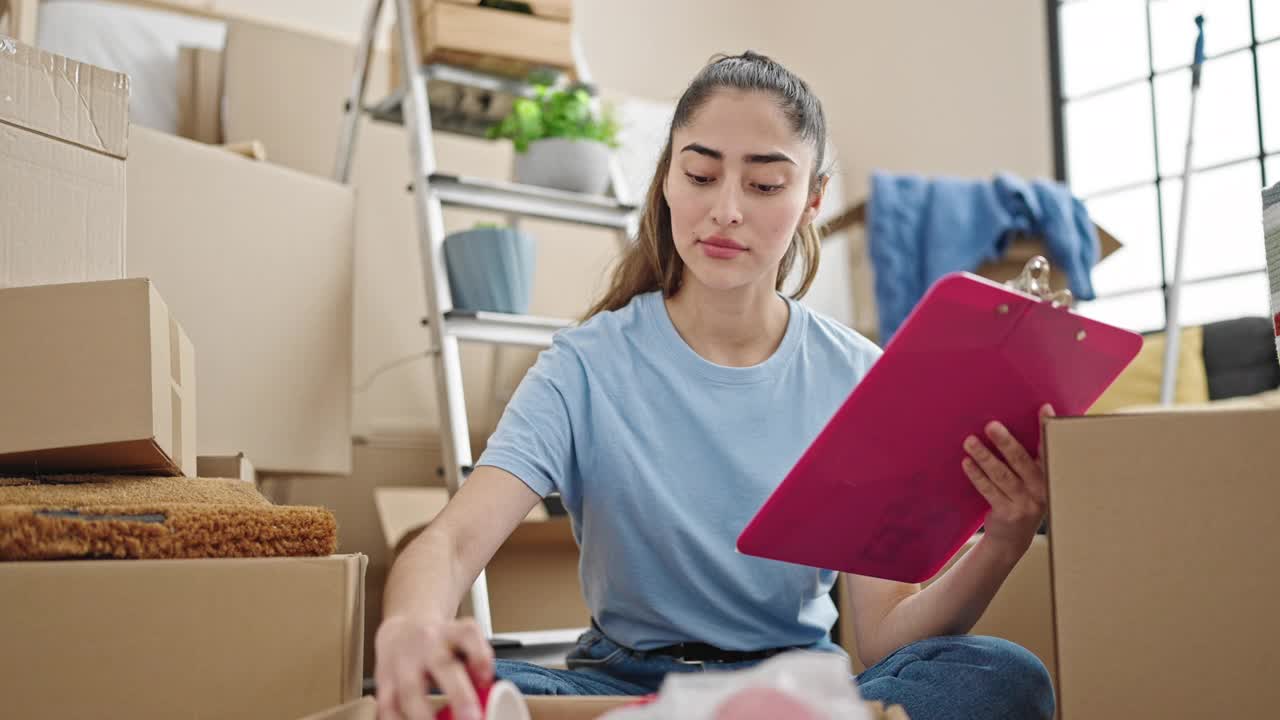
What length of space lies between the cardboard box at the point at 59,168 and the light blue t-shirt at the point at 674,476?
1.46ft

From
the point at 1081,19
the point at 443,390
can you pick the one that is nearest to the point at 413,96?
the point at 443,390

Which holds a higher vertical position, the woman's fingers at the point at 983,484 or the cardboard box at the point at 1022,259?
the cardboard box at the point at 1022,259

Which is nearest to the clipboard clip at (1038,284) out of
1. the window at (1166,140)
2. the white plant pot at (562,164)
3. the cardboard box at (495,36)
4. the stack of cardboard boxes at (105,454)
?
the stack of cardboard boxes at (105,454)

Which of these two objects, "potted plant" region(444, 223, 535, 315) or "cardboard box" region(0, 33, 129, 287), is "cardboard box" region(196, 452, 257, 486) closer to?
"cardboard box" region(0, 33, 129, 287)

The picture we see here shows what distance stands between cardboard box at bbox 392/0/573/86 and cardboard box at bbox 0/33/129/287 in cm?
87

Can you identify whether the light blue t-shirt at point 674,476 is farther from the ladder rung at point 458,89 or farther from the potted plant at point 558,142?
the ladder rung at point 458,89

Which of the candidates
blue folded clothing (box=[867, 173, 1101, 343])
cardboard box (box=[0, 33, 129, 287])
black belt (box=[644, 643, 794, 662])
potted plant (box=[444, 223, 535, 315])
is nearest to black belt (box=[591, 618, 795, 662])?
black belt (box=[644, 643, 794, 662])

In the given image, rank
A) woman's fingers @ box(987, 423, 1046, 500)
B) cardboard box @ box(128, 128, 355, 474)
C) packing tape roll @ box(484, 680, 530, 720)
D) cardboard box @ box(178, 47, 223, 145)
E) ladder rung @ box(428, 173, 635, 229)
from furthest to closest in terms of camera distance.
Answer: cardboard box @ box(178, 47, 223, 145)
ladder rung @ box(428, 173, 635, 229)
cardboard box @ box(128, 128, 355, 474)
woman's fingers @ box(987, 423, 1046, 500)
packing tape roll @ box(484, 680, 530, 720)

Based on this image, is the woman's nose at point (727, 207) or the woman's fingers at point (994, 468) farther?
the woman's nose at point (727, 207)

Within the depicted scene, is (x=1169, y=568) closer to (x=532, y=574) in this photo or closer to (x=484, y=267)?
(x=484, y=267)

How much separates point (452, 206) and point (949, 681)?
49.0 inches

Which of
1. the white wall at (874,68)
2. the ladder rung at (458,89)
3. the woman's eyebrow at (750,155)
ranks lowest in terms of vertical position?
the woman's eyebrow at (750,155)

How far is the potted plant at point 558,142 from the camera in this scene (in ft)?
6.57

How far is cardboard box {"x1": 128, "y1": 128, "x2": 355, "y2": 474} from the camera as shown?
1548 mm
